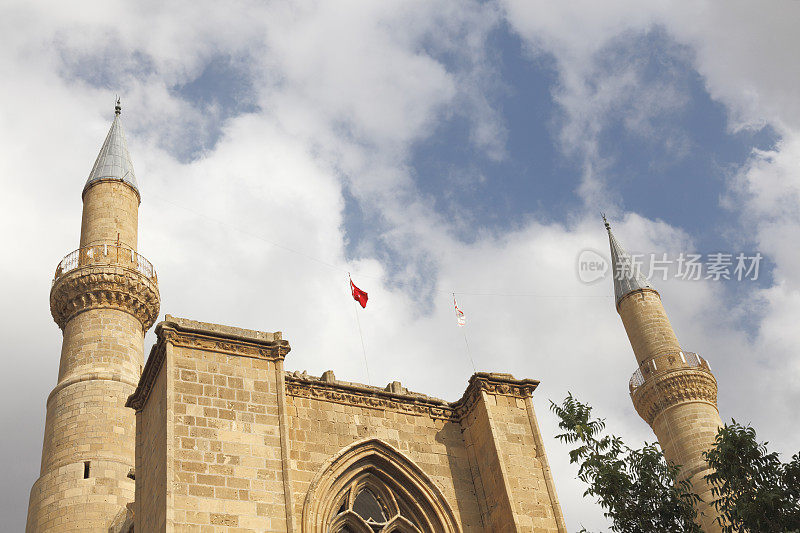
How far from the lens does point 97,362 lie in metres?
16.2

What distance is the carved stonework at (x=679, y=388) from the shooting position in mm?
21719

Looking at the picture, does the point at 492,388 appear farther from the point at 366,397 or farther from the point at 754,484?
the point at 754,484

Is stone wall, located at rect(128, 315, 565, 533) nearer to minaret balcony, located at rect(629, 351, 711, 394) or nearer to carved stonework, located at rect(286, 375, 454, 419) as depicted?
carved stonework, located at rect(286, 375, 454, 419)

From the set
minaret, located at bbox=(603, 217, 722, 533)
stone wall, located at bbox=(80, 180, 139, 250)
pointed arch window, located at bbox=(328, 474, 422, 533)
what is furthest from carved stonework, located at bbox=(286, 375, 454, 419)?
minaret, located at bbox=(603, 217, 722, 533)

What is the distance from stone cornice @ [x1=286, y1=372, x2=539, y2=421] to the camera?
10.4 metres

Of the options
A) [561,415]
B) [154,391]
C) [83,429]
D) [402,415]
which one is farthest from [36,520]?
[561,415]

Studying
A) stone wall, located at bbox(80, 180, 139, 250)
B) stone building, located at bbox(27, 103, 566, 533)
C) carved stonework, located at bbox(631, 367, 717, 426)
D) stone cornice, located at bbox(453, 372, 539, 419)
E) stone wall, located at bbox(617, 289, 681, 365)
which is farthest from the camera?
stone wall, located at bbox(617, 289, 681, 365)

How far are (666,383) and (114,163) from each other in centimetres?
1504

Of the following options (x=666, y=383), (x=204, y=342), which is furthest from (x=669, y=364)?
(x=204, y=342)

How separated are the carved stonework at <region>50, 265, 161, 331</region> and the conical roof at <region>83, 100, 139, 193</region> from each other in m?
2.93

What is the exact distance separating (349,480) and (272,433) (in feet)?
4.62

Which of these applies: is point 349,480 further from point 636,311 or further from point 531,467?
point 636,311

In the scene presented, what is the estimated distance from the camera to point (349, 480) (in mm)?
9984

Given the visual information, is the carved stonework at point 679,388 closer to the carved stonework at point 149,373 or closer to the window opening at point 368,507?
the window opening at point 368,507
